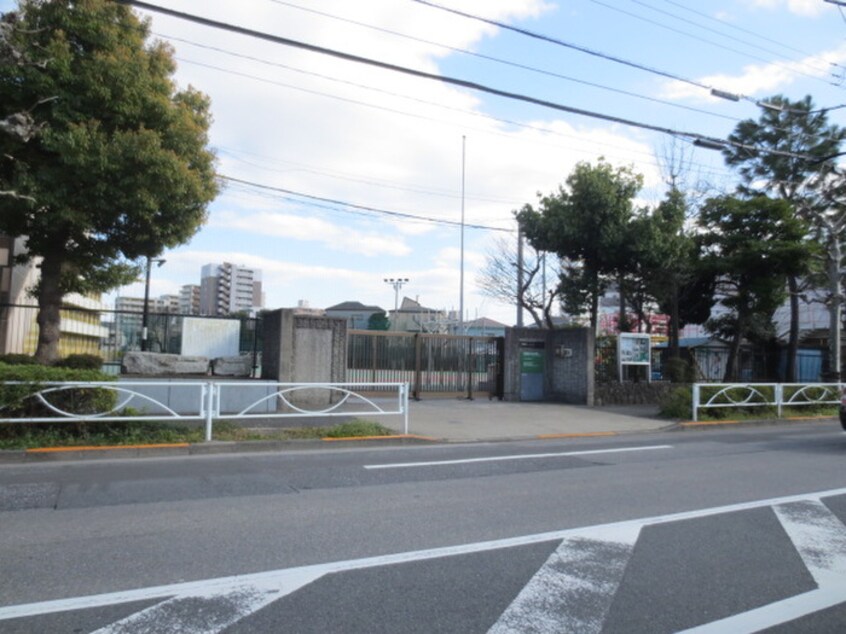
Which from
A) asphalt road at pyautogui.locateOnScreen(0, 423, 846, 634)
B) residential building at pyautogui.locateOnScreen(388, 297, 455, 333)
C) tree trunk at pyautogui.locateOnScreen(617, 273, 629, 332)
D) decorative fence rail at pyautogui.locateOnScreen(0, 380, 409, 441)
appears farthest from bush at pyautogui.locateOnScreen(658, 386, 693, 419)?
residential building at pyautogui.locateOnScreen(388, 297, 455, 333)

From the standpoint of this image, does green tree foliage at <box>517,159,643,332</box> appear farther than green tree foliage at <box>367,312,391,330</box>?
No

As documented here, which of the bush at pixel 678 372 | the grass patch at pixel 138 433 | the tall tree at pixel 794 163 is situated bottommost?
the grass patch at pixel 138 433

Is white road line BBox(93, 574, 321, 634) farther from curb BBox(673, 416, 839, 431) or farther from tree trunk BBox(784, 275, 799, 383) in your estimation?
tree trunk BBox(784, 275, 799, 383)

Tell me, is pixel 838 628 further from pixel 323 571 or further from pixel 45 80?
pixel 45 80

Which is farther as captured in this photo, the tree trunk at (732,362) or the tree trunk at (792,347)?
the tree trunk at (792,347)

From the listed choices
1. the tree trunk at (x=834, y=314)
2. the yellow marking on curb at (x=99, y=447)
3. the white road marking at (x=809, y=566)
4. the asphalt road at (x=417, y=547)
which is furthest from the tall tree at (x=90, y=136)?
the tree trunk at (x=834, y=314)

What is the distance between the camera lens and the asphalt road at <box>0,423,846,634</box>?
13.4 feet

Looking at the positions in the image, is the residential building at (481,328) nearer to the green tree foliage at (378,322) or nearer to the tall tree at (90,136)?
the green tree foliage at (378,322)

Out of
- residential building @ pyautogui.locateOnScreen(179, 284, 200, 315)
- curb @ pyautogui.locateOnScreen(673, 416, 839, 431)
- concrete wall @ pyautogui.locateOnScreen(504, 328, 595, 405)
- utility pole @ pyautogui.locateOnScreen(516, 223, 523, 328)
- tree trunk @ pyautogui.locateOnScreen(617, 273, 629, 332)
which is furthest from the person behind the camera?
residential building @ pyautogui.locateOnScreen(179, 284, 200, 315)

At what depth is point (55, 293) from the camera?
1359 centimetres

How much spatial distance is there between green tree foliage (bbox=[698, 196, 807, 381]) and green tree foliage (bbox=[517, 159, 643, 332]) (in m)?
3.99

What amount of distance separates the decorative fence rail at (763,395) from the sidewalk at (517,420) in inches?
47.1

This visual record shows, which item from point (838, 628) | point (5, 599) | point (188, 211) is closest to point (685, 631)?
point (838, 628)

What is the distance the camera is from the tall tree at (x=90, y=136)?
1160cm
